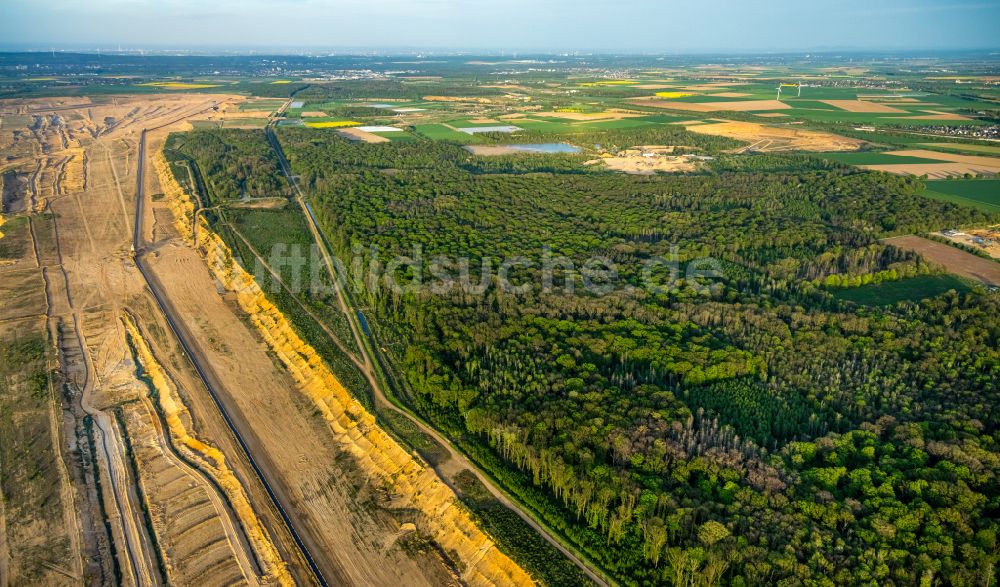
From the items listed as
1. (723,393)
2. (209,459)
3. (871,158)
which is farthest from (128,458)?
(871,158)

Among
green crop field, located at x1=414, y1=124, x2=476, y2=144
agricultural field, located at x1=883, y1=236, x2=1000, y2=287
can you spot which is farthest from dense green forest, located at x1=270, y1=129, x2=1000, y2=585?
green crop field, located at x1=414, y1=124, x2=476, y2=144

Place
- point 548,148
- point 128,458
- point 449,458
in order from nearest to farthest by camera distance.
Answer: point 449,458 → point 128,458 → point 548,148

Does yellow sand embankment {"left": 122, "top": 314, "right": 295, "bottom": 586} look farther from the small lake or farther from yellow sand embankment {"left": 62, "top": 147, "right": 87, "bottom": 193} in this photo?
the small lake

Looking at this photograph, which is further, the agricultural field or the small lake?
the small lake

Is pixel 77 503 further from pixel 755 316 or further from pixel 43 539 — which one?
pixel 755 316

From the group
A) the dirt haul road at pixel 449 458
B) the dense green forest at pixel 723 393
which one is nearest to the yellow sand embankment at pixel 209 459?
the dirt haul road at pixel 449 458

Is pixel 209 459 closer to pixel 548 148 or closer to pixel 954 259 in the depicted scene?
pixel 954 259
